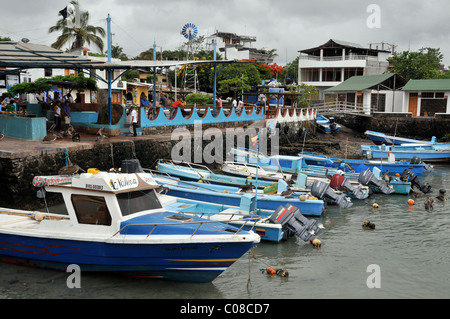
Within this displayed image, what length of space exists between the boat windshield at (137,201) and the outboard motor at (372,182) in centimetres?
1164

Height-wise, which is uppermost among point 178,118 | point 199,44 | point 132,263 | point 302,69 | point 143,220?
point 199,44

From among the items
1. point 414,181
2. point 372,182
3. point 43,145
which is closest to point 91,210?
point 43,145

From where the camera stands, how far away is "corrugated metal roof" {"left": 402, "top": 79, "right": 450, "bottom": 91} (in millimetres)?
42781

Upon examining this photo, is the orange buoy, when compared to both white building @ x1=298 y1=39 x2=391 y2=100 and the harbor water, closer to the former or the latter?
the harbor water

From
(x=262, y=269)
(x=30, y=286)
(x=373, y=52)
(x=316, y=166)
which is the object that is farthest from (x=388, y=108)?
(x=30, y=286)

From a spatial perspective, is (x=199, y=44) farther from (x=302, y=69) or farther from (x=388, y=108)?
(x=388, y=108)

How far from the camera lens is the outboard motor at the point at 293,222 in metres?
12.5

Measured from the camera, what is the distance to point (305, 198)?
1507 centimetres

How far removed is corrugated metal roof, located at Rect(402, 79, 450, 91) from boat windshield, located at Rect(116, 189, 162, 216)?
39.7m

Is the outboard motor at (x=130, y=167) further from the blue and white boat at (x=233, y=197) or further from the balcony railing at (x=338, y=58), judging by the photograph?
the balcony railing at (x=338, y=58)

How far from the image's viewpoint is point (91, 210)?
9.55 m

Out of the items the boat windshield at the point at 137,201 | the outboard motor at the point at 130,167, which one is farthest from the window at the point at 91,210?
the outboard motor at the point at 130,167

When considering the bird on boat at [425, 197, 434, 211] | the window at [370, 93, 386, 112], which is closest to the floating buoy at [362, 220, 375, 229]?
the bird on boat at [425, 197, 434, 211]
